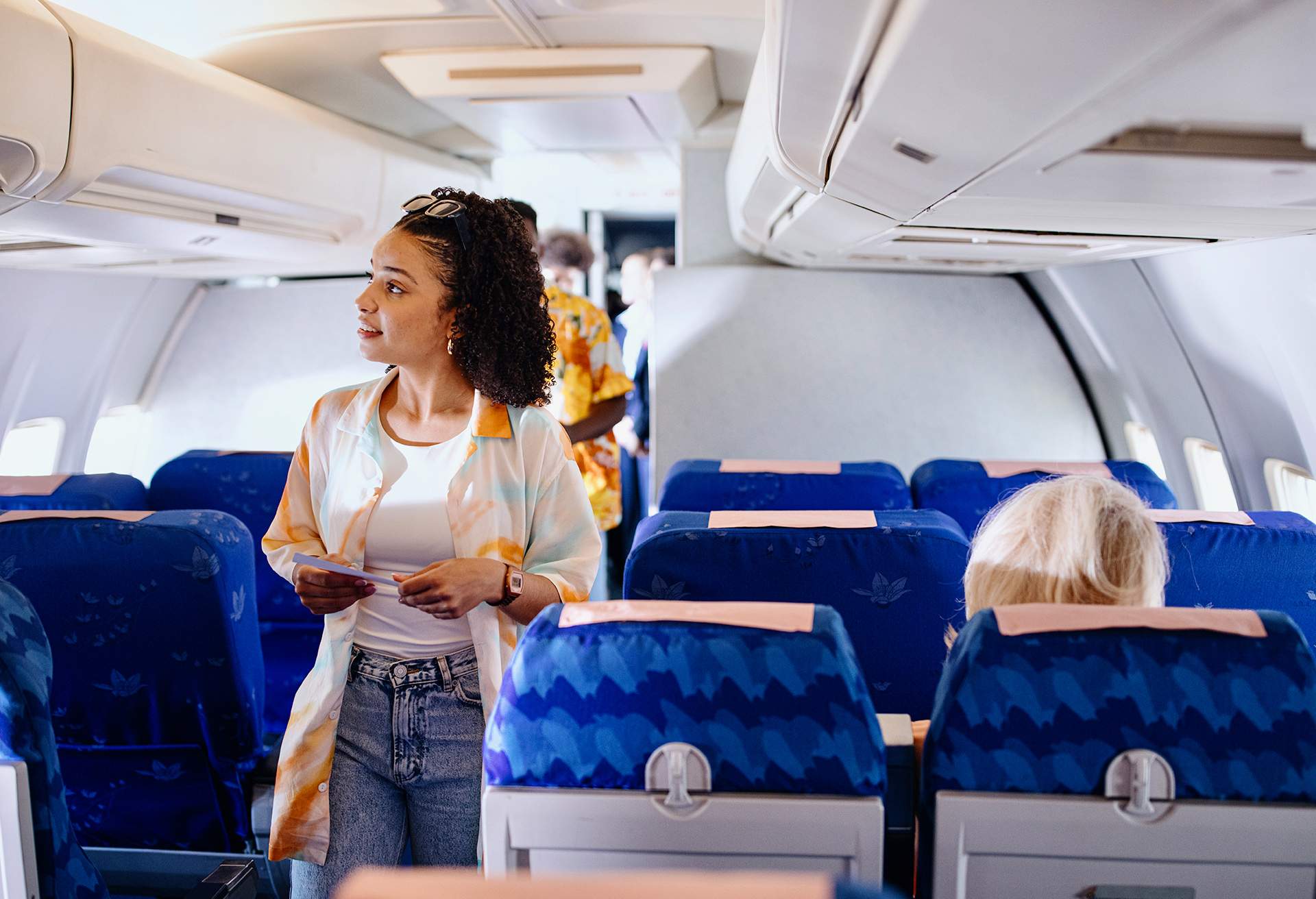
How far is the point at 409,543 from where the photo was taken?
5.00ft

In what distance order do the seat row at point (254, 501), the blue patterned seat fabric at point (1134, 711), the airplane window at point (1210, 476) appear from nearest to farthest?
the blue patterned seat fabric at point (1134, 711) → the seat row at point (254, 501) → the airplane window at point (1210, 476)

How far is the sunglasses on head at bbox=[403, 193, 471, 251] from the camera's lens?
1.61 m

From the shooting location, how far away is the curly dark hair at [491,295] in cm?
162

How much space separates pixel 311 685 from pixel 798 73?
127cm

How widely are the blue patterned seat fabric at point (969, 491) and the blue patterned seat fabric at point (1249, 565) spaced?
0.67 metres

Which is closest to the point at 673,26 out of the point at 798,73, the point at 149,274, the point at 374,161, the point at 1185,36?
the point at 374,161

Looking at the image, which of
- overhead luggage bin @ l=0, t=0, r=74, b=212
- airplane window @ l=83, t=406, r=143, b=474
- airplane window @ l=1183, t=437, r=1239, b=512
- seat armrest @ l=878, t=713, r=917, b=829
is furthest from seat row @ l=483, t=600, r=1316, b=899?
airplane window @ l=83, t=406, r=143, b=474

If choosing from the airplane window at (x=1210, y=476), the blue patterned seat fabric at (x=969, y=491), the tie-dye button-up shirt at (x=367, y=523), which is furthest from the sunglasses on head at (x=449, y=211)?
the airplane window at (x=1210, y=476)

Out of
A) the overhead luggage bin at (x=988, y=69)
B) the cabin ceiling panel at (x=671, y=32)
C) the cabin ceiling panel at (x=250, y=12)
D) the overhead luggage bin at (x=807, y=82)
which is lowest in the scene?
the overhead luggage bin at (x=988, y=69)

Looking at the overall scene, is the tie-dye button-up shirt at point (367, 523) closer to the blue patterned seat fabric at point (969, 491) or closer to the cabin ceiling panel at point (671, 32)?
the blue patterned seat fabric at point (969, 491)

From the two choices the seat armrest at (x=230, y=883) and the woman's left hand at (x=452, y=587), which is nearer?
the woman's left hand at (x=452, y=587)

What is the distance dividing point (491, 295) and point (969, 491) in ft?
5.09

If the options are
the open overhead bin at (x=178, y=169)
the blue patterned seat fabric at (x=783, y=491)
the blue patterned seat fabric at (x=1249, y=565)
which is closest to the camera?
the blue patterned seat fabric at (x=1249, y=565)

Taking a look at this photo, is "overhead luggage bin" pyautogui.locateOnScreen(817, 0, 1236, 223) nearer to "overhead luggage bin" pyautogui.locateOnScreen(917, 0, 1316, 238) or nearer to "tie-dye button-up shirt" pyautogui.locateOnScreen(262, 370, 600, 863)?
"overhead luggage bin" pyautogui.locateOnScreen(917, 0, 1316, 238)
